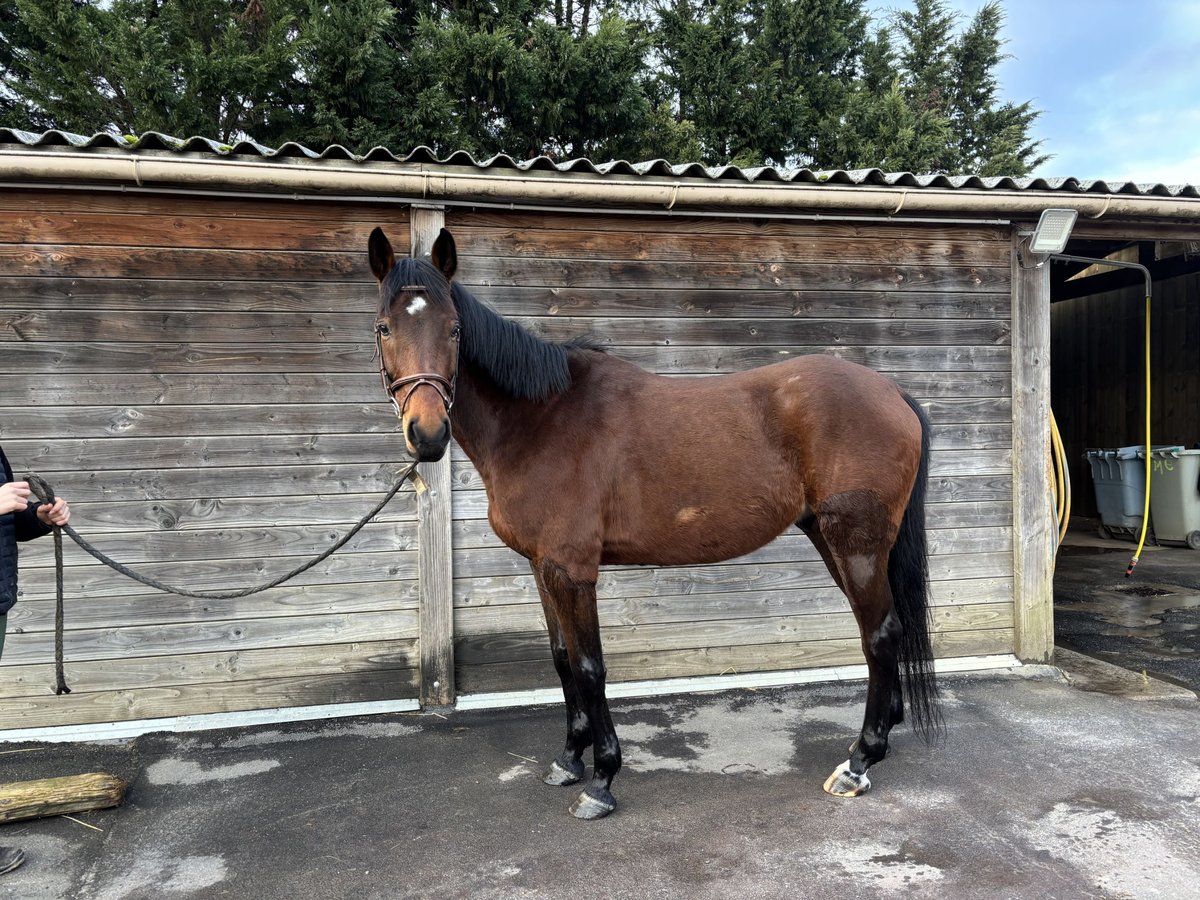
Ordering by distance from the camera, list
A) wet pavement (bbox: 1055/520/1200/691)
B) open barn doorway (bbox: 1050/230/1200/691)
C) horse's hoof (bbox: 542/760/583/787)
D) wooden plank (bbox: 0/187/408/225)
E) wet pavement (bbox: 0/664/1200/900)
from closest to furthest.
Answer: wet pavement (bbox: 0/664/1200/900)
horse's hoof (bbox: 542/760/583/787)
wooden plank (bbox: 0/187/408/225)
wet pavement (bbox: 1055/520/1200/691)
open barn doorway (bbox: 1050/230/1200/691)

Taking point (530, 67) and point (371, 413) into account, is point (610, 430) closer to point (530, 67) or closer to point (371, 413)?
point (371, 413)

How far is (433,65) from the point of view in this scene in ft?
29.2

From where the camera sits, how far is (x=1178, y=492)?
764 centimetres

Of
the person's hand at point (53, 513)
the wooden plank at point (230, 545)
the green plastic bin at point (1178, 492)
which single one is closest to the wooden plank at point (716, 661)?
the wooden plank at point (230, 545)

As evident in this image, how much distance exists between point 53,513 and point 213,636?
1.43 meters

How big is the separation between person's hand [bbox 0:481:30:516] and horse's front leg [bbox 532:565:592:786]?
1.61 m

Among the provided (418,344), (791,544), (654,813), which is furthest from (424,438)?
(791,544)

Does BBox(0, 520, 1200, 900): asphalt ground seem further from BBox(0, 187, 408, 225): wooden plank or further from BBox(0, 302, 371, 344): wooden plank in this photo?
BBox(0, 187, 408, 225): wooden plank

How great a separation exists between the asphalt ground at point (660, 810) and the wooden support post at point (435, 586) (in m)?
0.20

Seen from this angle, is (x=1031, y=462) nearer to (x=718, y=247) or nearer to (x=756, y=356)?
(x=756, y=356)

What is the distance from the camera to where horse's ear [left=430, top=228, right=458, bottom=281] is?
2387mm

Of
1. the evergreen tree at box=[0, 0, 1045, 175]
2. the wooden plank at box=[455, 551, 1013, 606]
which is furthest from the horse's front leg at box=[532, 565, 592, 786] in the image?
the evergreen tree at box=[0, 0, 1045, 175]

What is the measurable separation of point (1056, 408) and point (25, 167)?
41.8 ft

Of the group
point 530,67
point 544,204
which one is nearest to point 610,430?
point 544,204
